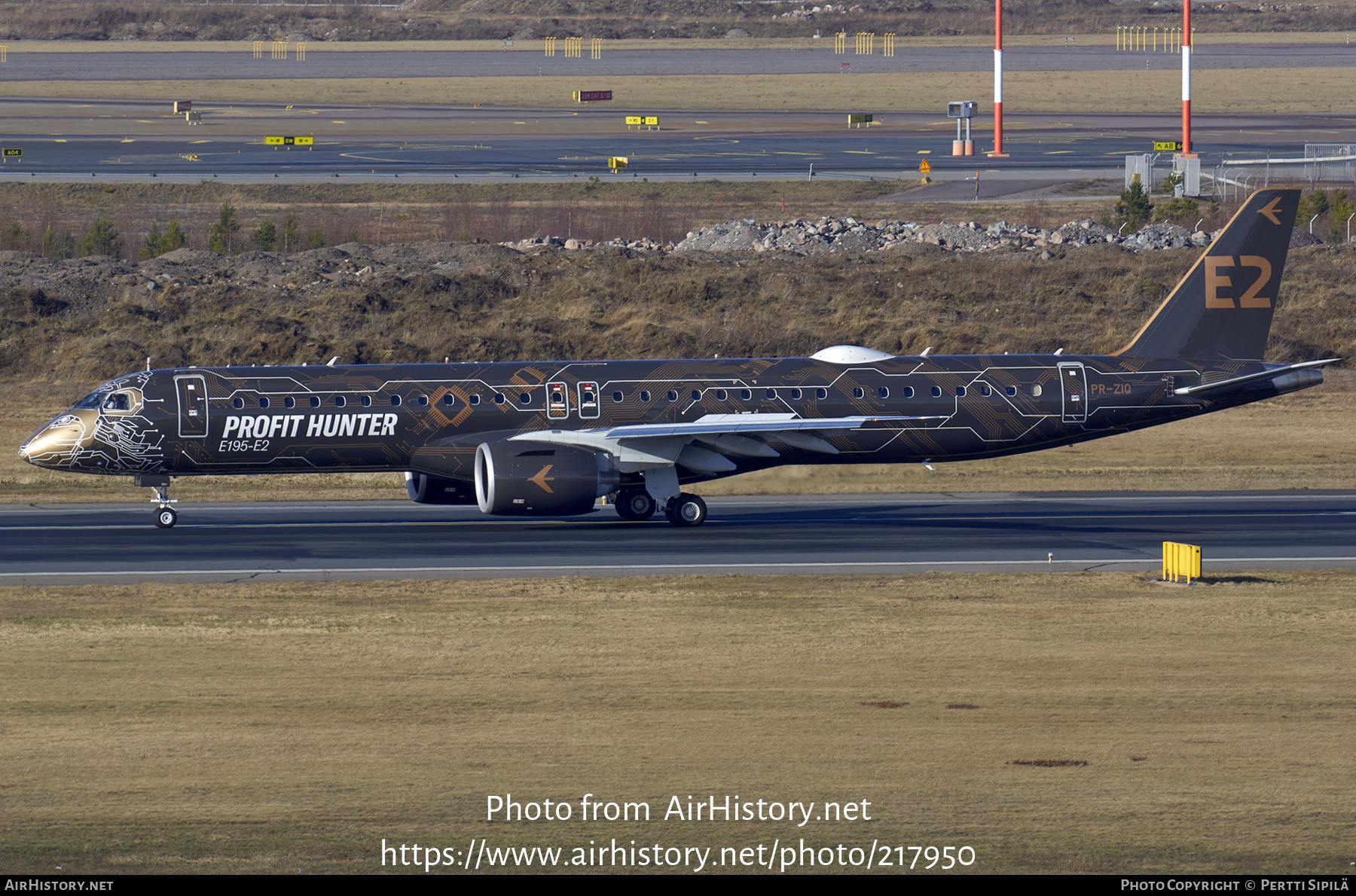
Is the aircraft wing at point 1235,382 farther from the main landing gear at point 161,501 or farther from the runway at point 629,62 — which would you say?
the runway at point 629,62

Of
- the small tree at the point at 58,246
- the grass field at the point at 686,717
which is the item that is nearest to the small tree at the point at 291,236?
the small tree at the point at 58,246

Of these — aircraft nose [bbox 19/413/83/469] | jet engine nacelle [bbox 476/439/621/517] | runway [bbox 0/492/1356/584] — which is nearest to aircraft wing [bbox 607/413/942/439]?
jet engine nacelle [bbox 476/439/621/517]

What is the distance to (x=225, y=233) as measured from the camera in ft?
265

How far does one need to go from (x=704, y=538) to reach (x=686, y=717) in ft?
54.8

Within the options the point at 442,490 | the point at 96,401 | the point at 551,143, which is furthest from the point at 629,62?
the point at 96,401

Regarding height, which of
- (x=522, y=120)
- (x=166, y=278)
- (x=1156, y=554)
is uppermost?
(x=522, y=120)

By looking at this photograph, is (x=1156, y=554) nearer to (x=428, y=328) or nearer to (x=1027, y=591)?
(x=1027, y=591)

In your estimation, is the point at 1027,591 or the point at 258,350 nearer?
the point at 1027,591

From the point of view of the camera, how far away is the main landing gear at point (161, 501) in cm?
4081

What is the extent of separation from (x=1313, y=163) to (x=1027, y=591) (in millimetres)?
72792

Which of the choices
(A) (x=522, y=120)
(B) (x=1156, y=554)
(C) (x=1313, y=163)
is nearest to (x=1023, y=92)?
(A) (x=522, y=120)

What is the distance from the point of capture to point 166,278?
7569 centimetres

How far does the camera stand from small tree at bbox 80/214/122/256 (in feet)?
263

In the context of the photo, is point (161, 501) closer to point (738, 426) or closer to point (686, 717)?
point (738, 426)
